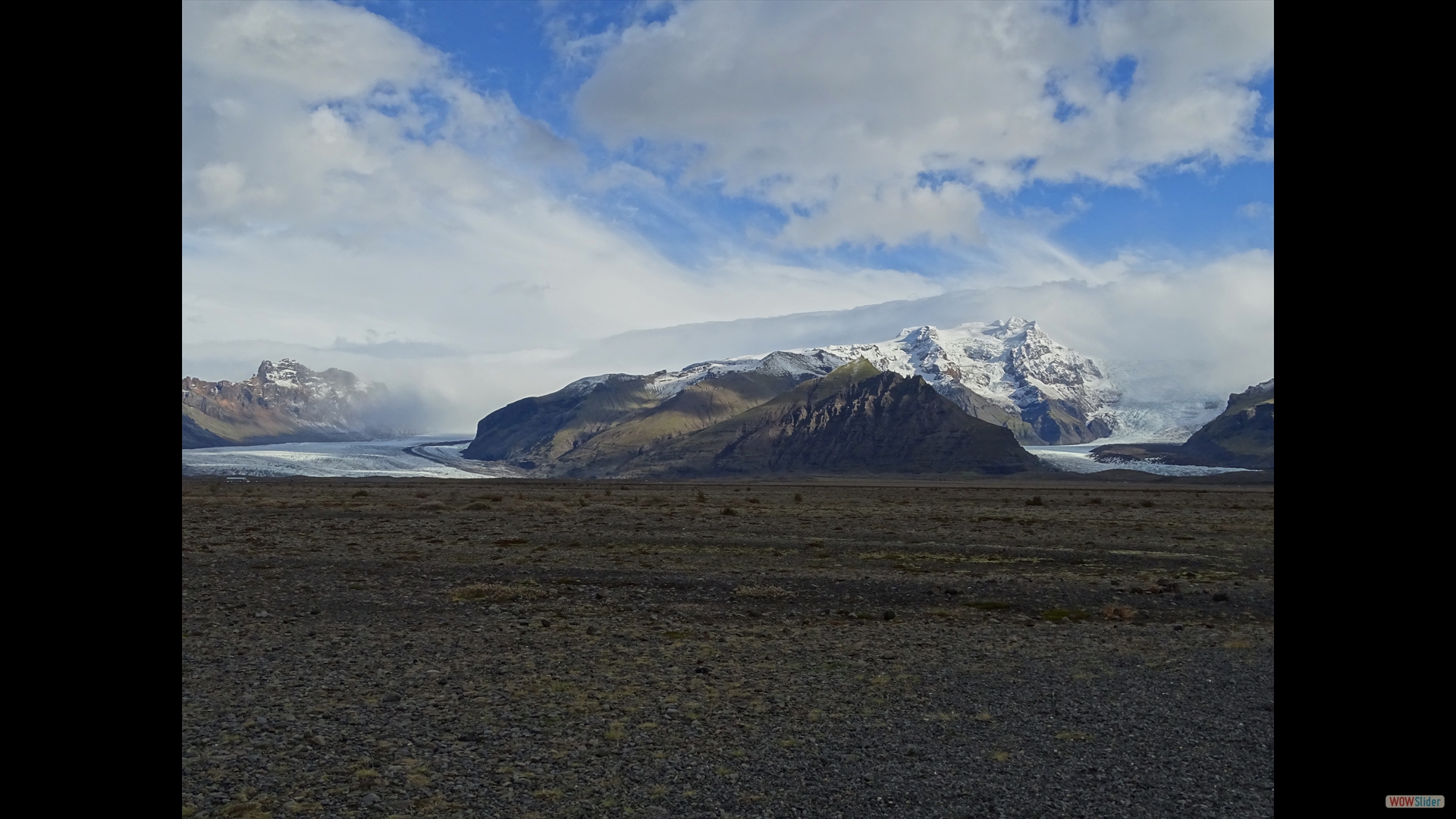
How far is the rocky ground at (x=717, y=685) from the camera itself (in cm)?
779

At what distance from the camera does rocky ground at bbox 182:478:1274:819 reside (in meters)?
7.79

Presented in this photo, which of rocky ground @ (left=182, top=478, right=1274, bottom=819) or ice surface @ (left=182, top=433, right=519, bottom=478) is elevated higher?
rocky ground @ (left=182, top=478, right=1274, bottom=819)
